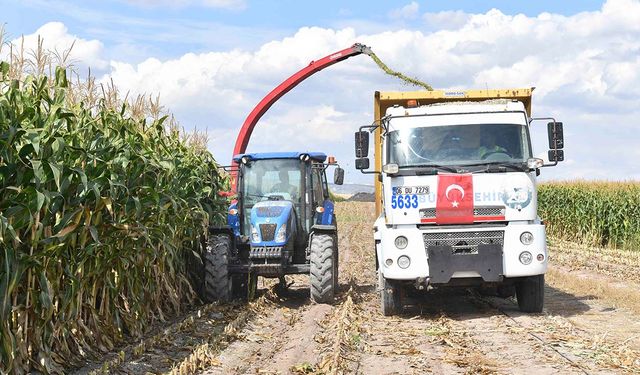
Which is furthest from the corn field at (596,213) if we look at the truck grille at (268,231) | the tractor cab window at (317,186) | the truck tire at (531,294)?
the truck grille at (268,231)

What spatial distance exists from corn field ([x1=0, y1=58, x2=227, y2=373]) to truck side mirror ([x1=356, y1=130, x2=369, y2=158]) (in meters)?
2.55

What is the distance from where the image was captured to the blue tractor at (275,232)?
11.6 meters

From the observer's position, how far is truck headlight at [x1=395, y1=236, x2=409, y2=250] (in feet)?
33.7

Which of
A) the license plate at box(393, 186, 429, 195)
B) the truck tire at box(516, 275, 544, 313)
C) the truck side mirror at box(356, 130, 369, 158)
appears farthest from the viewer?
the truck side mirror at box(356, 130, 369, 158)

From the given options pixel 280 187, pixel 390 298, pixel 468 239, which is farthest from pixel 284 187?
pixel 468 239

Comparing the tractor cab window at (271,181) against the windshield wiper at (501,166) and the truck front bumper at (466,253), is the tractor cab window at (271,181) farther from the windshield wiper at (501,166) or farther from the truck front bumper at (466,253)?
the windshield wiper at (501,166)

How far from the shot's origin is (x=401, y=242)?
33.8ft

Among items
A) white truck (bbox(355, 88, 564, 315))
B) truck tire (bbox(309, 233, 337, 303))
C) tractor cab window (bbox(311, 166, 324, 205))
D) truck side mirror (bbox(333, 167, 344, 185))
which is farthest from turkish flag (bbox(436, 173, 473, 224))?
tractor cab window (bbox(311, 166, 324, 205))

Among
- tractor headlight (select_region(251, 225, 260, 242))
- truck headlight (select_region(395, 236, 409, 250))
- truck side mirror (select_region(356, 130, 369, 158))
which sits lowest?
truck headlight (select_region(395, 236, 409, 250))

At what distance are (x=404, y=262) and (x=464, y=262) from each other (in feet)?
2.50

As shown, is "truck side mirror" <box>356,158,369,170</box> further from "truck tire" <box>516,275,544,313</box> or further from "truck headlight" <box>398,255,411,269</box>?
"truck tire" <box>516,275,544,313</box>

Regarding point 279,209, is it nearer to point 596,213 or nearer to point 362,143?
point 362,143

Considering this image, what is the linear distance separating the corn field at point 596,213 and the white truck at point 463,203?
13.6m

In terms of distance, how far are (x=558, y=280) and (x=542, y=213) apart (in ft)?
44.7
